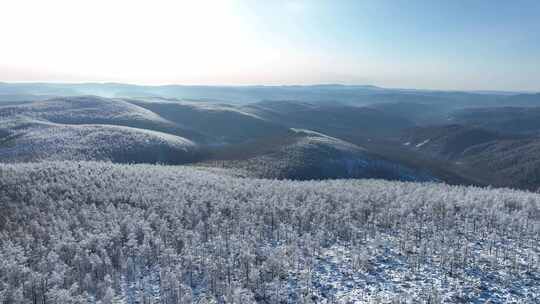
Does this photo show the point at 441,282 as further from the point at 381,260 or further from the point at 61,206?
the point at 61,206

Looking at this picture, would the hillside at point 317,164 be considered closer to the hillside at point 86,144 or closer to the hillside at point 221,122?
the hillside at point 86,144

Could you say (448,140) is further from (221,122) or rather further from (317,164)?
(317,164)

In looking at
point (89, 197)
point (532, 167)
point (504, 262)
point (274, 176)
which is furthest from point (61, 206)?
point (532, 167)

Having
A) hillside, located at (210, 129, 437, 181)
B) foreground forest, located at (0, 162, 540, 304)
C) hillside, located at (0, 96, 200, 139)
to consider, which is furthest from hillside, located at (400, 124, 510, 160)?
foreground forest, located at (0, 162, 540, 304)

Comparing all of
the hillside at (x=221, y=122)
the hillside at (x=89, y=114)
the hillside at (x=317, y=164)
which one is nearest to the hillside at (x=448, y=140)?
the hillside at (x=221, y=122)

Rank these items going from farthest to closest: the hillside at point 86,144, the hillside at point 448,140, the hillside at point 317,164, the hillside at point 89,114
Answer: the hillside at point 448,140 → the hillside at point 89,114 → the hillside at point 317,164 → the hillside at point 86,144

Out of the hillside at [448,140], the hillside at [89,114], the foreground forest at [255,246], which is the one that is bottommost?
the hillside at [448,140]

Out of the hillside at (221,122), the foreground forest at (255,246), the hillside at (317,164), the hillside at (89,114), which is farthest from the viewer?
the hillside at (221,122)

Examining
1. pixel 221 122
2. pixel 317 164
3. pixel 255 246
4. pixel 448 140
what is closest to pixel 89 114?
pixel 221 122
